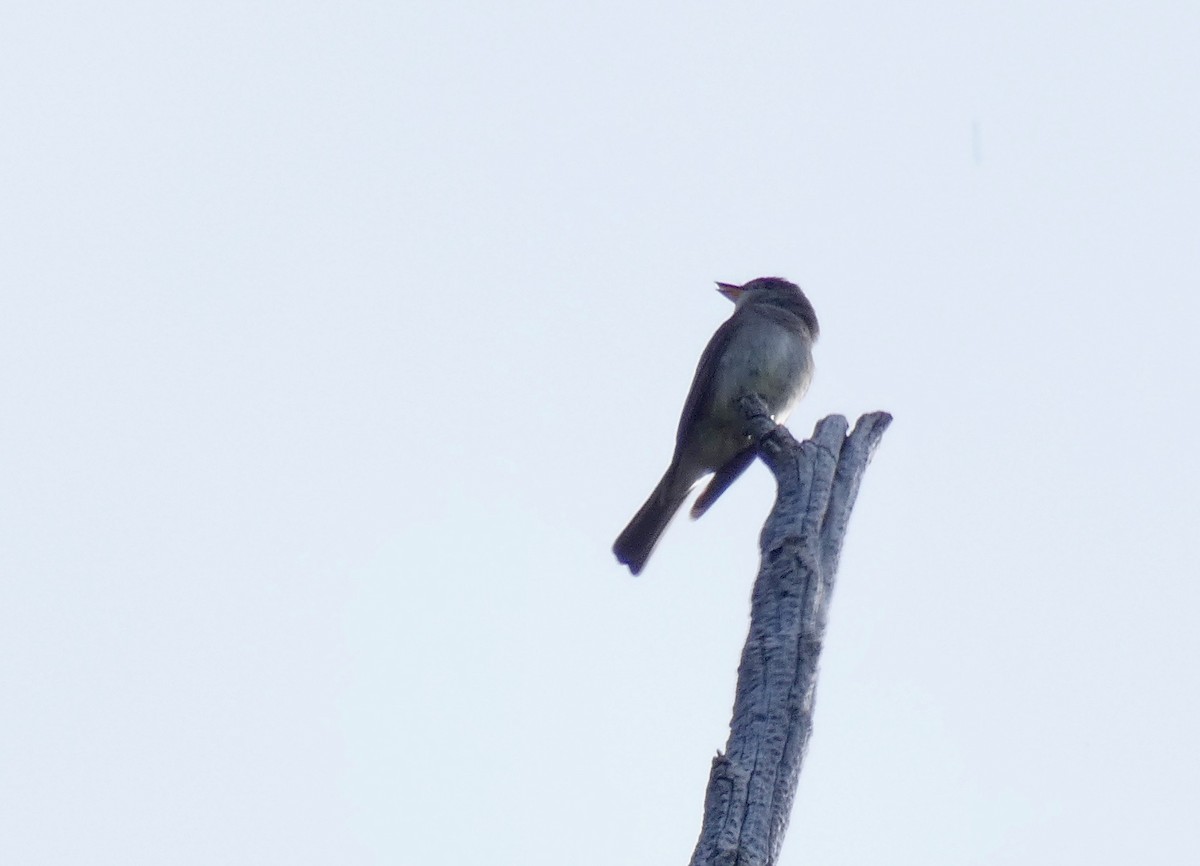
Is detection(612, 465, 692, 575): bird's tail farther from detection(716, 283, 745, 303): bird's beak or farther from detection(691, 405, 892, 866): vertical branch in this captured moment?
detection(691, 405, 892, 866): vertical branch

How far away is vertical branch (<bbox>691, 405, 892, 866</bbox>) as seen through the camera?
325cm

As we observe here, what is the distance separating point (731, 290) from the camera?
9781 mm

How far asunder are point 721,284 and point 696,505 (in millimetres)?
2116

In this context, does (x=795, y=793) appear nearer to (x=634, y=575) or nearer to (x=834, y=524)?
(x=834, y=524)

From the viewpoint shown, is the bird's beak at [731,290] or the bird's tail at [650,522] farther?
the bird's beak at [731,290]

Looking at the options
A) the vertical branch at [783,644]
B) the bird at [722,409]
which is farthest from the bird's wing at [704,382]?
the vertical branch at [783,644]

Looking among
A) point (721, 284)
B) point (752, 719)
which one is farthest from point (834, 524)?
point (721, 284)

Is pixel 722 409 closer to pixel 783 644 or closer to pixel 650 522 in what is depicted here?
pixel 650 522

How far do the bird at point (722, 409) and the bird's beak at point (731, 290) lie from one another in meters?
1.04

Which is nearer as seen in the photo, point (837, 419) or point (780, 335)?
point (837, 419)

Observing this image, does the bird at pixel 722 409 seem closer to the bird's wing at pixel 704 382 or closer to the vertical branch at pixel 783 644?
the bird's wing at pixel 704 382

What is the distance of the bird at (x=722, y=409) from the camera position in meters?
8.07

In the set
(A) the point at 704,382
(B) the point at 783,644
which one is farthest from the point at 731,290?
(B) the point at 783,644

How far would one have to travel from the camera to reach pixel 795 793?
11.0 feet
